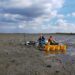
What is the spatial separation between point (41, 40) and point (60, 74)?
16.6m

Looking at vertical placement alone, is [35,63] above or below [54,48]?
below

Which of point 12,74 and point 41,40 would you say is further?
point 41,40

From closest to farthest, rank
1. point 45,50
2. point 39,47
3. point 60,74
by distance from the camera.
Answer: point 60,74, point 45,50, point 39,47

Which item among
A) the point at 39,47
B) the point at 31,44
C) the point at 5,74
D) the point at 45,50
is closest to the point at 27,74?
the point at 5,74

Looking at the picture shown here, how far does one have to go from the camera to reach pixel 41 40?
28641 millimetres

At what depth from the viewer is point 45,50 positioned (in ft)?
87.9

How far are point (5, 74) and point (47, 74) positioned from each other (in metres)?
2.11

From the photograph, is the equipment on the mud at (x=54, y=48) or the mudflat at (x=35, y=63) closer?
the mudflat at (x=35, y=63)

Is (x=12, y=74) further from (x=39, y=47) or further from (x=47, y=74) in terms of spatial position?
(x=39, y=47)

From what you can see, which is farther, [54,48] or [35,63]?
[54,48]

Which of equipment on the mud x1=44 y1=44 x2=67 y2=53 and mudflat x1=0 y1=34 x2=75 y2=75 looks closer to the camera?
mudflat x1=0 y1=34 x2=75 y2=75

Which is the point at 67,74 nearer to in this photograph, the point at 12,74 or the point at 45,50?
the point at 12,74

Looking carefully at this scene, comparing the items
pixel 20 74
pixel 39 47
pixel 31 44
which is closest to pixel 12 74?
pixel 20 74

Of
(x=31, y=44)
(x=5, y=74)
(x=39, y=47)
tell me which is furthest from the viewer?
(x=31, y=44)
